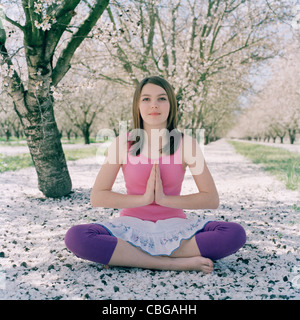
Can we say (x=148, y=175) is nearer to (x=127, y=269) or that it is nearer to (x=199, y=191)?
(x=199, y=191)

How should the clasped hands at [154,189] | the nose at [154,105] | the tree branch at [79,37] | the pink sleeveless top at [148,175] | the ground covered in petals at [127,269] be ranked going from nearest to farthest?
the ground covered in petals at [127,269]
the clasped hands at [154,189]
the nose at [154,105]
the pink sleeveless top at [148,175]
the tree branch at [79,37]

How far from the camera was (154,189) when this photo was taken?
9.56ft

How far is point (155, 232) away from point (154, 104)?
4.12 feet

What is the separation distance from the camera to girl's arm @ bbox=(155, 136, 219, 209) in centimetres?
291

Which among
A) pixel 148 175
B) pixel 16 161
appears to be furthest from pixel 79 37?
pixel 16 161

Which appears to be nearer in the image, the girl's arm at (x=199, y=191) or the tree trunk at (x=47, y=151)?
the girl's arm at (x=199, y=191)

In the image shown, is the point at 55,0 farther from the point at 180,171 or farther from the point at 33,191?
the point at 180,171

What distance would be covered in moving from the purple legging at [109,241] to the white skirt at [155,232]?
0.09 m

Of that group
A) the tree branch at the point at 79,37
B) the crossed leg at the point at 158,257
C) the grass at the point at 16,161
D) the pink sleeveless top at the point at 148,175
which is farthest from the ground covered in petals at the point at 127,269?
the grass at the point at 16,161

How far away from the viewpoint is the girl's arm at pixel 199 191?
2910 millimetres

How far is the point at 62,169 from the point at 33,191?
1404mm

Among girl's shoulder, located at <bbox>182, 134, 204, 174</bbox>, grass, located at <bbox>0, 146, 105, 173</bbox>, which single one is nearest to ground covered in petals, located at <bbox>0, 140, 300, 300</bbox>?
girl's shoulder, located at <bbox>182, 134, 204, 174</bbox>

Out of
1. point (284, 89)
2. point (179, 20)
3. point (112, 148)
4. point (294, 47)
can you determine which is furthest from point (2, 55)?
point (284, 89)

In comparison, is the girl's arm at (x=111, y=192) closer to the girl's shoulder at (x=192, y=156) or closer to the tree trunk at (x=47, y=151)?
the girl's shoulder at (x=192, y=156)
